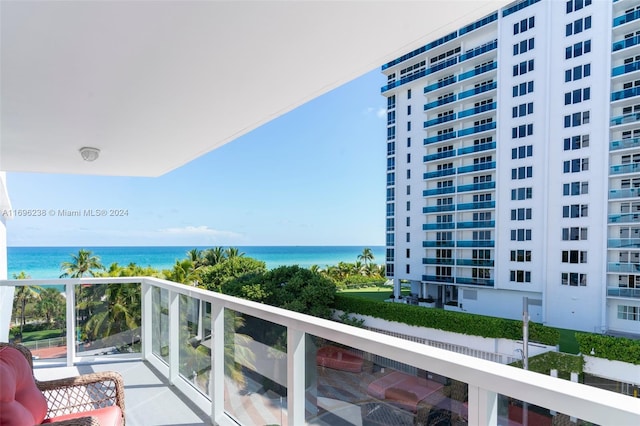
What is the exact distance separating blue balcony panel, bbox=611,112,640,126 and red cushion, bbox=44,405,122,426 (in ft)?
82.5

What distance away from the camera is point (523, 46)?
75.4 ft

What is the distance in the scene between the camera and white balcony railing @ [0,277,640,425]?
840 mm

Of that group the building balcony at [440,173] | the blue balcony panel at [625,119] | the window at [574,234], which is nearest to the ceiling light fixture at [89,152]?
the window at [574,234]

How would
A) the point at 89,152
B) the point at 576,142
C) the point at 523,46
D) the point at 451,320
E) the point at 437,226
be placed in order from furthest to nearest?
the point at 437,226 → the point at 523,46 → the point at 576,142 → the point at 451,320 → the point at 89,152

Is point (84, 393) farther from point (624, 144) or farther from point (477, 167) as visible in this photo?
point (477, 167)

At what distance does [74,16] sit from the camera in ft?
4.83

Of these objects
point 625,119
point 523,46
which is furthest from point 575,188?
point 523,46

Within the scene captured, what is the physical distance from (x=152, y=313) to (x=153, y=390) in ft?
3.03

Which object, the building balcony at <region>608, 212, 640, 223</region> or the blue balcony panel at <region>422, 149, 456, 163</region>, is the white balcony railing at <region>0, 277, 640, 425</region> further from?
the blue balcony panel at <region>422, 149, 456, 163</region>

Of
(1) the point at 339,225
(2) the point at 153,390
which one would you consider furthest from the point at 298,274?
(1) the point at 339,225

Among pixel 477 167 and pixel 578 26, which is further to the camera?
pixel 477 167

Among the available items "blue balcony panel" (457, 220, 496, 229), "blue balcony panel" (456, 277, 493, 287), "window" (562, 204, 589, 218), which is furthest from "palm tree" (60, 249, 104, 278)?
"window" (562, 204, 589, 218)

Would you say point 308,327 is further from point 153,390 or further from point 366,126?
point 366,126

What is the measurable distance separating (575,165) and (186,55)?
24.3 meters
